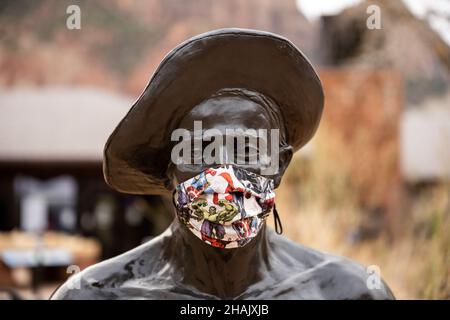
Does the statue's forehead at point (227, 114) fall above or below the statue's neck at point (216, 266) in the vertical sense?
above

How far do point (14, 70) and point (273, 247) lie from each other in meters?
13.4

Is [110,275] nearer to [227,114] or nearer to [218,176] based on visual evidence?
[218,176]

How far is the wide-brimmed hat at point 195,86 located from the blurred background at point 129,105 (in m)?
7.13

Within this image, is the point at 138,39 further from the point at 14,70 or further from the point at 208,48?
the point at 208,48

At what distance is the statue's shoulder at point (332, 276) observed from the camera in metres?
2.90

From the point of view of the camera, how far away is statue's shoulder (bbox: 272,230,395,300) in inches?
114

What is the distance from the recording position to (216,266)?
274cm

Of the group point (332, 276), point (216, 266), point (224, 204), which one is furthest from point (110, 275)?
point (332, 276)

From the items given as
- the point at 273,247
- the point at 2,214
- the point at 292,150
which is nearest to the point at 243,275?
the point at 273,247

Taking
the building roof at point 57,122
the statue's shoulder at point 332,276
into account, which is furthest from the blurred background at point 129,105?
the statue's shoulder at point 332,276

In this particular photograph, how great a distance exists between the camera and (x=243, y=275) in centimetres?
278

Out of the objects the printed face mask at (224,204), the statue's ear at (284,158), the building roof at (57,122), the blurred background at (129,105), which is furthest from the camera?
the building roof at (57,122)

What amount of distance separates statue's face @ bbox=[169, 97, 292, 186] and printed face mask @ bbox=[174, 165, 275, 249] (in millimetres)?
39

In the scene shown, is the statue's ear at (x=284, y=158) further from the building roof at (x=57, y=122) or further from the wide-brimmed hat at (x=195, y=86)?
the building roof at (x=57, y=122)
